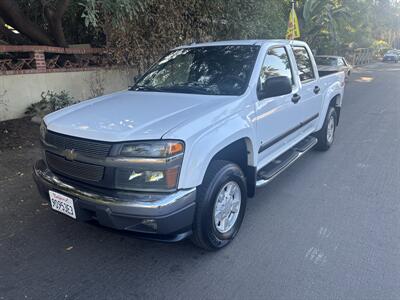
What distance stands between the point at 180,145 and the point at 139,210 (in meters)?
0.57

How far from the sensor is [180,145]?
2.66 m

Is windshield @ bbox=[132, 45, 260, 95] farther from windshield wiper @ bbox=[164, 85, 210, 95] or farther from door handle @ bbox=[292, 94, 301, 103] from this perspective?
door handle @ bbox=[292, 94, 301, 103]

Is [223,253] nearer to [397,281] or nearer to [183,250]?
[183,250]

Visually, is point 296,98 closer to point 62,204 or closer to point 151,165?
point 151,165

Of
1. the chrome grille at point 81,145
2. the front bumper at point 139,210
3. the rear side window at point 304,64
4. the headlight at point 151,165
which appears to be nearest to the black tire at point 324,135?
the rear side window at point 304,64

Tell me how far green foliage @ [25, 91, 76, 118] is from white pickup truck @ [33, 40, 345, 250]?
3.77 m

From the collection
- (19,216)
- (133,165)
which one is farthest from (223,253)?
(19,216)

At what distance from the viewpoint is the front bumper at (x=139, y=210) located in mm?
2600

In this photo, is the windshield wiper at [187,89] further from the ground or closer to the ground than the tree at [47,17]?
closer to the ground

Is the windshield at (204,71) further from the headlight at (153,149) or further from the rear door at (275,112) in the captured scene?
the headlight at (153,149)

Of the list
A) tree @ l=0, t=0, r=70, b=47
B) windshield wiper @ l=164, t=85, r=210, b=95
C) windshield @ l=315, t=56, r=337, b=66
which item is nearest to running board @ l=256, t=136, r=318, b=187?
windshield wiper @ l=164, t=85, r=210, b=95

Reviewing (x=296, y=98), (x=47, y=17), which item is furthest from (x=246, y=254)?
(x=47, y=17)

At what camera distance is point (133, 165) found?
8.66 feet

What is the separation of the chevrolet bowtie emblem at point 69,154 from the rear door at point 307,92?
9.70 feet
